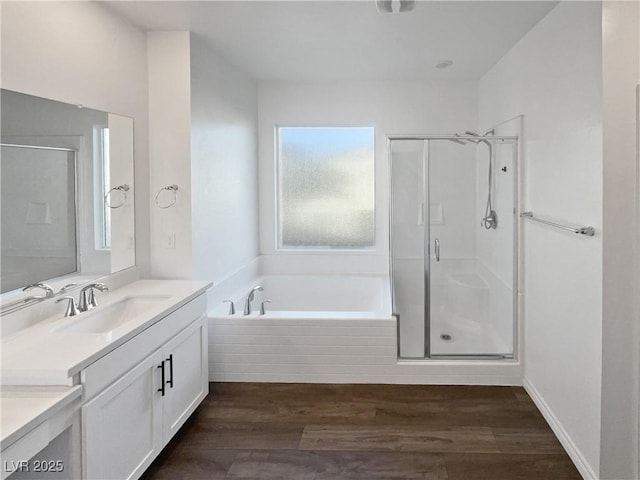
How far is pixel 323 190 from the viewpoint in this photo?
5.16m

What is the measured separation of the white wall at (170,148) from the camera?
3.24 metres

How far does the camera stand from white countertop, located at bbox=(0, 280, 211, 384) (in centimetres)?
163

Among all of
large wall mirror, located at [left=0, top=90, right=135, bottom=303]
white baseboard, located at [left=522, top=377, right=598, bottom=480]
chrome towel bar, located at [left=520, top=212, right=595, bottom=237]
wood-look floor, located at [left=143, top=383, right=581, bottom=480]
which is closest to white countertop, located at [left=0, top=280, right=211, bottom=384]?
large wall mirror, located at [left=0, top=90, right=135, bottom=303]

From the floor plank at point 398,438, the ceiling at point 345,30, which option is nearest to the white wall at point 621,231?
the floor plank at point 398,438

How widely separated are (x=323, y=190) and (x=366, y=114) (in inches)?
35.9

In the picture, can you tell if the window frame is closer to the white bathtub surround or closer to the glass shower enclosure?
the glass shower enclosure

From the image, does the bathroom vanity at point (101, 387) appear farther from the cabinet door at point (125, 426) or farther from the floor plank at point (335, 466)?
the floor plank at point (335, 466)

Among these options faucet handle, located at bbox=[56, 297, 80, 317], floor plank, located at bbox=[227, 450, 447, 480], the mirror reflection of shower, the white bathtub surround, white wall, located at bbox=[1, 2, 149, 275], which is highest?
white wall, located at bbox=[1, 2, 149, 275]

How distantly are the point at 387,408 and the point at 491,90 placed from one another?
9.62 feet

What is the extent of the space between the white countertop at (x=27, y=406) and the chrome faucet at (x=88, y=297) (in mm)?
830

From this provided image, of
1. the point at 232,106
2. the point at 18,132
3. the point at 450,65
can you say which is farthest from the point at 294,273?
the point at 18,132

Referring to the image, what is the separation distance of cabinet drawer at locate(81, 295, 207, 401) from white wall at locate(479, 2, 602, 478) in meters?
Answer: 2.08

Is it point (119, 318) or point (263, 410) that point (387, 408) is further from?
point (119, 318)

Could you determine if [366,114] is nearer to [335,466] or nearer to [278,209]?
[278,209]
